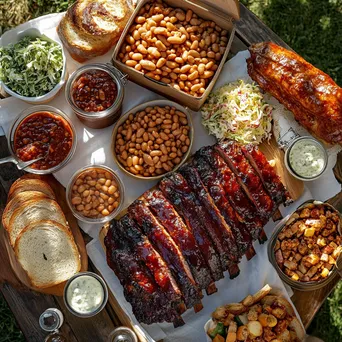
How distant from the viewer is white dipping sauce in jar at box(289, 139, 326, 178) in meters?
5.46

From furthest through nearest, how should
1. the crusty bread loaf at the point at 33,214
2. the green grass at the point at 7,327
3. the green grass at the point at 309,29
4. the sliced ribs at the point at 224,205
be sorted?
the green grass at the point at 309,29, the green grass at the point at 7,327, the crusty bread loaf at the point at 33,214, the sliced ribs at the point at 224,205

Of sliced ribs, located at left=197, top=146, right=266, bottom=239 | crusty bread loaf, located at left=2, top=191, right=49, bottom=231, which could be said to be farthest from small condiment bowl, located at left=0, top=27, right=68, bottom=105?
sliced ribs, located at left=197, top=146, right=266, bottom=239

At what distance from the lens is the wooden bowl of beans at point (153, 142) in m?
5.47

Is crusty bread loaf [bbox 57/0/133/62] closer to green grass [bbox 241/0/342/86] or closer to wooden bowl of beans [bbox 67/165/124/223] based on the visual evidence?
wooden bowl of beans [bbox 67/165/124/223]

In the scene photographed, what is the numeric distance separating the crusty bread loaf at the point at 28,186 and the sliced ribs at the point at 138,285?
0.74 meters

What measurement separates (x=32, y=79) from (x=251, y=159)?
6.93 feet

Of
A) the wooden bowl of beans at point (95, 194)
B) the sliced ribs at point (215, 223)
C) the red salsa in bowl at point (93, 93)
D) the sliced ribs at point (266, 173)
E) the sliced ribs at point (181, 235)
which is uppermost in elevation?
the sliced ribs at point (266, 173)

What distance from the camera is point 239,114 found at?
5.59 m

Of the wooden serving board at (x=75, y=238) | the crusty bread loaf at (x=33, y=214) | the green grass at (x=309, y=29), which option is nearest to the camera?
the crusty bread loaf at (x=33, y=214)

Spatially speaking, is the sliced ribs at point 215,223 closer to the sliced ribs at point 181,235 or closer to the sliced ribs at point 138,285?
the sliced ribs at point 181,235

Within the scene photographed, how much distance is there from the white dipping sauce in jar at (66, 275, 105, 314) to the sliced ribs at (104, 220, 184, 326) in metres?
0.25

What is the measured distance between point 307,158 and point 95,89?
203 centimetres

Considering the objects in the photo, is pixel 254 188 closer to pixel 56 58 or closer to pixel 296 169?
pixel 296 169

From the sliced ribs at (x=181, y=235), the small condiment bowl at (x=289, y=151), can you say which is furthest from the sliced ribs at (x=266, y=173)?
the sliced ribs at (x=181, y=235)
